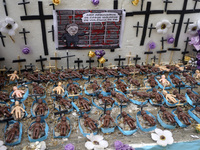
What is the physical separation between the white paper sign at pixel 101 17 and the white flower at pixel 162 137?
13.0ft

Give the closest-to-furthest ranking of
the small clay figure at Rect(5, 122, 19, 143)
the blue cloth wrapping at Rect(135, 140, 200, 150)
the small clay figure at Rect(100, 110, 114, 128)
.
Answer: the small clay figure at Rect(5, 122, 19, 143)
the blue cloth wrapping at Rect(135, 140, 200, 150)
the small clay figure at Rect(100, 110, 114, 128)

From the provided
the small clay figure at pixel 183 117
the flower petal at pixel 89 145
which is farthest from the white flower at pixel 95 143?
the small clay figure at pixel 183 117

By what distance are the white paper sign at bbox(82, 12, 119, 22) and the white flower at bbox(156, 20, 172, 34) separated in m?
1.58

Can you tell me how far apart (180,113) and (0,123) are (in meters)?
4.76

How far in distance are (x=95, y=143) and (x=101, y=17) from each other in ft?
13.8

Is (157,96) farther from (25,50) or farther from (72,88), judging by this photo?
(25,50)

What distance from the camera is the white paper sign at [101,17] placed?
6.78 metres

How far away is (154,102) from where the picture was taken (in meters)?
6.11

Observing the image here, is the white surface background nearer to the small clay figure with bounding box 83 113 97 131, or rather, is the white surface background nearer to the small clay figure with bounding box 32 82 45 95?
the small clay figure with bounding box 32 82 45 95

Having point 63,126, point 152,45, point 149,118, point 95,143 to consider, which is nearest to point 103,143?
point 95,143

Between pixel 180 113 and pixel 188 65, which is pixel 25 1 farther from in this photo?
pixel 188 65

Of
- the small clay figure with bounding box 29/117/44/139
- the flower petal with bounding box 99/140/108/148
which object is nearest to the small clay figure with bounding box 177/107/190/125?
the flower petal with bounding box 99/140/108/148

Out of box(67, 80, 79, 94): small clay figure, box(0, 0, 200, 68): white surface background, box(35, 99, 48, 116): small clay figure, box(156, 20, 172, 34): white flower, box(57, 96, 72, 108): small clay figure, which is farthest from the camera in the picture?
box(156, 20, 172, 34): white flower

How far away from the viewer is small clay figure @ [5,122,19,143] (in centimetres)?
456
